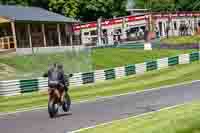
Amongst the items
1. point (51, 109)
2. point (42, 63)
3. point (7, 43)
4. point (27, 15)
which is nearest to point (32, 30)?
point (27, 15)

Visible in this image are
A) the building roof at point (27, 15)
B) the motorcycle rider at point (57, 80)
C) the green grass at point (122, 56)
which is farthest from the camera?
the building roof at point (27, 15)

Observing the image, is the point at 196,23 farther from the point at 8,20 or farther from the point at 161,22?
the point at 8,20

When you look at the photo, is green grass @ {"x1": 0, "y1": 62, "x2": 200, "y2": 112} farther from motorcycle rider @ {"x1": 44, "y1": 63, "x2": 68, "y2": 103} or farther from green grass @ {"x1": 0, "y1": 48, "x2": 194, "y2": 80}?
motorcycle rider @ {"x1": 44, "y1": 63, "x2": 68, "y2": 103}

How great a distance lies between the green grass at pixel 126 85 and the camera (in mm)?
26636

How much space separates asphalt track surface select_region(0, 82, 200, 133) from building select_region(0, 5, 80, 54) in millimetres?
24676

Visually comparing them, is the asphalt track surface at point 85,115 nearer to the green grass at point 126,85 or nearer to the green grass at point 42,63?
the green grass at point 126,85

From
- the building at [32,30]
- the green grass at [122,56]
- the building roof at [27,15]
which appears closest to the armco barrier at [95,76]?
the green grass at [122,56]

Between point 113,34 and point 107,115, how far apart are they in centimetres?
5347

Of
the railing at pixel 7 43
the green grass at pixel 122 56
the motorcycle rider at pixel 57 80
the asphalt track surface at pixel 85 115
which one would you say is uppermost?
the motorcycle rider at pixel 57 80

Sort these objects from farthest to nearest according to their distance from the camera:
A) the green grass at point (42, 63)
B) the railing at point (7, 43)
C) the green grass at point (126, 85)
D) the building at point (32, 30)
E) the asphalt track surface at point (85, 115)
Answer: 1. the building at point (32, 30)
2. the railing at point (7, 43)
3. the green grass at point (42, 63)
4. the green grass at point (126, 85)
5. the asphalt track surface at point (85, 115)

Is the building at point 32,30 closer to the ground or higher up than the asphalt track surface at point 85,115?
closer to the ground

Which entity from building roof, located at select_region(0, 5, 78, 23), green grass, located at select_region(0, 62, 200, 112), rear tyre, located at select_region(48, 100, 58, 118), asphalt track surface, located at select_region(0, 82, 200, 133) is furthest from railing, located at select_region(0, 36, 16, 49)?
rear tyre, located at select_region(48, 100, 58, 118)

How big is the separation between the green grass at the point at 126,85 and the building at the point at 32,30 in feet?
38.9

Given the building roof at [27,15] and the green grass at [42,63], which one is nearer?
the green grass at [42,63]
